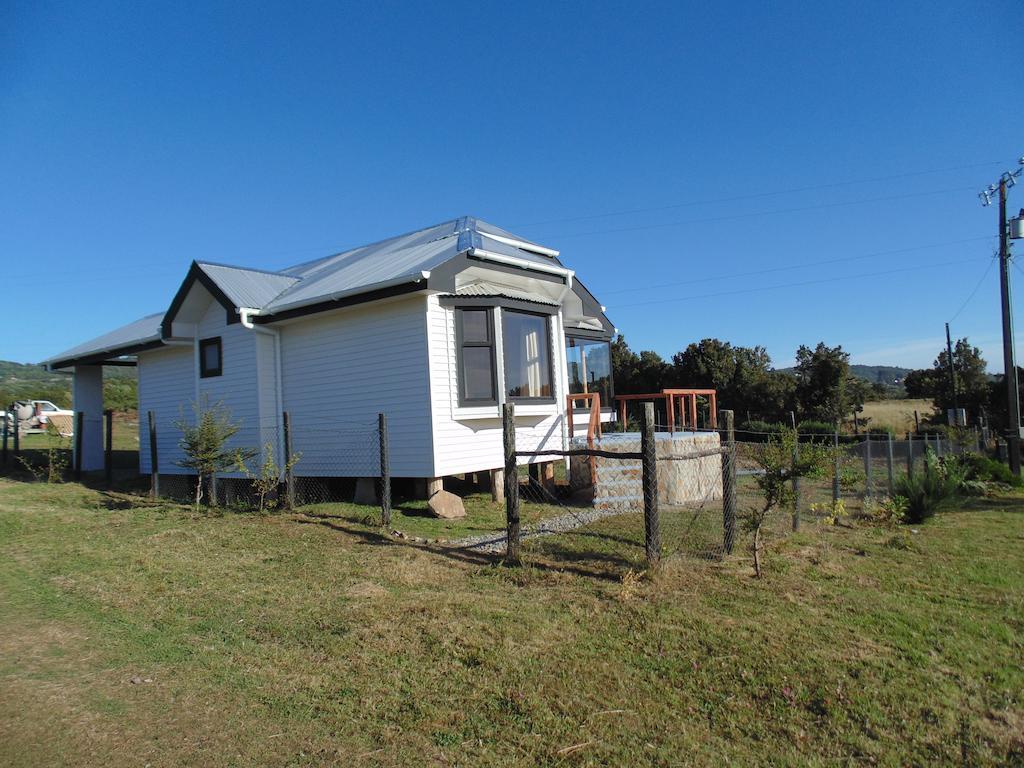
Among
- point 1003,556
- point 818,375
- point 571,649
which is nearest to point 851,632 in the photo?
point 571,649

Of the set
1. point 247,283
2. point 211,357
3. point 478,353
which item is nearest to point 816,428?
point 478,353

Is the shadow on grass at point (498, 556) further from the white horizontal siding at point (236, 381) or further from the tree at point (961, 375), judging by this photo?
the tree at point (961, 375)

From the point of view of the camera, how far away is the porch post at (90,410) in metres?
17.3

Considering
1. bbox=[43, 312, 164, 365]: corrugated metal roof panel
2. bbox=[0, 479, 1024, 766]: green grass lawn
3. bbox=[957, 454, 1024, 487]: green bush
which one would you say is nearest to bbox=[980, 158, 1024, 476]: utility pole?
bbox=[957, 454, 1024, 487]: green bush

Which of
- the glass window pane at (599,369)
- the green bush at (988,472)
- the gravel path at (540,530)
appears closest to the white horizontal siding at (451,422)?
the gravel path at (540,530)

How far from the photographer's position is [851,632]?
5.16 m

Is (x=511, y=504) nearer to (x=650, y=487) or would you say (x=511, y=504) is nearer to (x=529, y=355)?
(x=650, y=487)

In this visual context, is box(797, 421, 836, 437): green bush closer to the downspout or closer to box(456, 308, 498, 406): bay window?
box(456, 308, 498, 406): bay window

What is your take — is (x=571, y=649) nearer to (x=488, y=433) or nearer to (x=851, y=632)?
(x=851, y=632)

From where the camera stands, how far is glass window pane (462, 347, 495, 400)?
10.9 m

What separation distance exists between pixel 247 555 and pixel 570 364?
31.4 feet

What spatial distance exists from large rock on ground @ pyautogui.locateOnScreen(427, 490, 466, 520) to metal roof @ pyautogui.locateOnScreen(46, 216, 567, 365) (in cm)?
330

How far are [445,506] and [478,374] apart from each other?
2.31 metres

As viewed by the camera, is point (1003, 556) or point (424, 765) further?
point (1003, 556)
